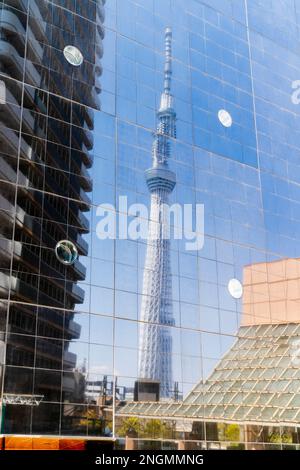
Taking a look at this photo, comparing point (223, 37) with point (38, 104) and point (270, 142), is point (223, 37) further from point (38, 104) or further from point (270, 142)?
point (38, 104)

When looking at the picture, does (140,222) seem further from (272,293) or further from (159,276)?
(272,293)

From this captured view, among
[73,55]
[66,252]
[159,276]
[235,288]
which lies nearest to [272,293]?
[235,288]

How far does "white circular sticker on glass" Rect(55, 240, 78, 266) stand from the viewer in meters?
22.6

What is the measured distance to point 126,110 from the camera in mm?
27172

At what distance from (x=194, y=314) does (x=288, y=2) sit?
2273 centimetres

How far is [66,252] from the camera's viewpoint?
898 inches

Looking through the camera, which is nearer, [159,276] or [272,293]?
[159,276]

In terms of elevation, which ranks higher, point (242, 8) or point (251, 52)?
point (242, 8)

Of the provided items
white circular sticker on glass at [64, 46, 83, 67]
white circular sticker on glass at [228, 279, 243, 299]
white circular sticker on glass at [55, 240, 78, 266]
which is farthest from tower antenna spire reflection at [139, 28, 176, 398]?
white circular sticker on glass at [64, 46, 83, 67]

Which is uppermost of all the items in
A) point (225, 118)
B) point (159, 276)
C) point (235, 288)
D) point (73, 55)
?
point (225, 118)

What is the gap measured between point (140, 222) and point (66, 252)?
14.6 feet

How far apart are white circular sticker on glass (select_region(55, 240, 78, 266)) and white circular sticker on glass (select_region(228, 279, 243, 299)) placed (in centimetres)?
878

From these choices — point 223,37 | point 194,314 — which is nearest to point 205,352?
point 194,314

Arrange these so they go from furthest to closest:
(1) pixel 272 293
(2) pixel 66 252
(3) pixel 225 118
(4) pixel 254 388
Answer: (3) pixel 225 118 → (1) pixel 272 293 → (4) pixel 254 388 → (2) pixel 66 252
